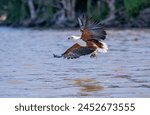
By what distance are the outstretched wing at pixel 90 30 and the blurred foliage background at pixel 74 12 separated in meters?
33.9

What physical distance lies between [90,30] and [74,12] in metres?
45.7

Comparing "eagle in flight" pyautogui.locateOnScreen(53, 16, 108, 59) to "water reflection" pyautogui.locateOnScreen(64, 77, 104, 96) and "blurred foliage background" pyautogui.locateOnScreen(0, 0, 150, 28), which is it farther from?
"blurred foliage background" pyautogui.locateOnScreen(0, 0, 150, 28)

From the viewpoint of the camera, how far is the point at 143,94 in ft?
43.6

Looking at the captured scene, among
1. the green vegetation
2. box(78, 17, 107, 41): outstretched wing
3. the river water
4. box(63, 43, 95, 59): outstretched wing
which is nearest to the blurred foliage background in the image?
the green vegetation

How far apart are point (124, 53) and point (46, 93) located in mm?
10942

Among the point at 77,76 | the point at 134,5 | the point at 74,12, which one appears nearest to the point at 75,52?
the point at 77,76

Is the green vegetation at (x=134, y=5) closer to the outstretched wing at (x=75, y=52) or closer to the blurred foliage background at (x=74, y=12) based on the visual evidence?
the blurred foliage background at (x=74, y=12)

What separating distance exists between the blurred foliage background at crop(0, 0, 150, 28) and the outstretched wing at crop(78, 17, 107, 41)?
111 feet

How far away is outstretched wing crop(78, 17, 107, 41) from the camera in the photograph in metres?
14.1

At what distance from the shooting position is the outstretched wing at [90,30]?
1412cm

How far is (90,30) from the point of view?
14.2m

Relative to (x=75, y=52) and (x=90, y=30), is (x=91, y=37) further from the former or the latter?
(x=75, y=52)

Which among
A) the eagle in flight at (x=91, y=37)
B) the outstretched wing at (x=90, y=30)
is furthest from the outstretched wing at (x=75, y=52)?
the outstretched wing at (x=90, y=30)

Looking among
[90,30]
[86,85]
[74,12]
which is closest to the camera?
[90,30]
